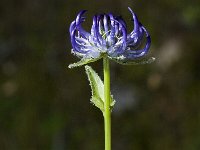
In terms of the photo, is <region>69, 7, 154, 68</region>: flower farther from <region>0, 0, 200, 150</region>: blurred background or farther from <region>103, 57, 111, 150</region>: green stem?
<region>0, 0, 200, 150</region>: blurred background

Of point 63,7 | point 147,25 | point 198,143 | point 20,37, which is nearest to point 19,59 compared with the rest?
point 20,37

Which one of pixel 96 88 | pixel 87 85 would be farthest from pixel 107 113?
pixel 87 85

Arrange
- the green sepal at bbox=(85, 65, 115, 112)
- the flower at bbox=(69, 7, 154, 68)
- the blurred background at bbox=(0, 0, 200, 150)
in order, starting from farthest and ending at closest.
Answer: the blurred background at bbox=(0, 0, 200, 150), the green sepal at bbox=(85, 65, 115, 112), the flower at bbox=(69, 7, 154, 68)

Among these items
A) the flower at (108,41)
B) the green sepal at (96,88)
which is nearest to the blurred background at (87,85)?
the green sepal at (96,88)

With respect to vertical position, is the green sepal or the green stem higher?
the green sepal

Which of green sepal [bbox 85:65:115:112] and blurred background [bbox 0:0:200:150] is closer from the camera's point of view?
green sepal [bbox 85:65:115:112]

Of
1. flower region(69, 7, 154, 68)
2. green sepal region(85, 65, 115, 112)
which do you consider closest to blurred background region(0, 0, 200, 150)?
green sepal region(85, 65, 115, 112)
